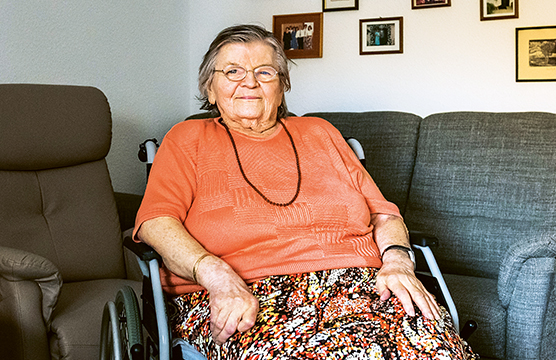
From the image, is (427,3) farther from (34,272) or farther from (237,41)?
(34,272)

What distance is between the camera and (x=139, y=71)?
8.30ft

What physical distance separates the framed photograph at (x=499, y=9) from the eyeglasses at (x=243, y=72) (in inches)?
57.7

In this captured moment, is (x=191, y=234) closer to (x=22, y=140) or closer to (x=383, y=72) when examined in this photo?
(x=22, y=140)

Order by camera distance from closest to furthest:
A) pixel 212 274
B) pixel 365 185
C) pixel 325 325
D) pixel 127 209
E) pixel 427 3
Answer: pixel 325 325 < pixel 212 274 < pixel 365 185 < pixel 127 209 < pixel 427 3

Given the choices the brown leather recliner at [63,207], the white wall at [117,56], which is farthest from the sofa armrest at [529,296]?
the white wall at [117,56]

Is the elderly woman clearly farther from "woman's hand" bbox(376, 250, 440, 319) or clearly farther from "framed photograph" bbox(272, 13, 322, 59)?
"framed photograph" bbox(272, 13, 322, 59)

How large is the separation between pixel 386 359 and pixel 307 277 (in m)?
0.32

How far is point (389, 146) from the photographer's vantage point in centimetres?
232

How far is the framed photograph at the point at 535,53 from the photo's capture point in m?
2.42

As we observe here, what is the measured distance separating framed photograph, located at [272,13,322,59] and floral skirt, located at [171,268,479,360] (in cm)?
175

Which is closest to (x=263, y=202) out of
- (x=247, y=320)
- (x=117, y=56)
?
(x=247, y=320)

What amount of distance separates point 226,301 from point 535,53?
2.06 metres

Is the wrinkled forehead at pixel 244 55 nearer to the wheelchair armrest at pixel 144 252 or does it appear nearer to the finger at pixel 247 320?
the wheelchair armrest at pixel 144 252

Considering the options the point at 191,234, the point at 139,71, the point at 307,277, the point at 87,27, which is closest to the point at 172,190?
the point at 191,234
